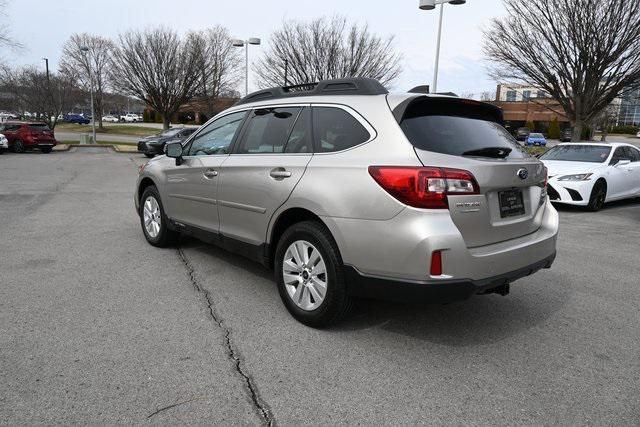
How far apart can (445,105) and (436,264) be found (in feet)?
4.16

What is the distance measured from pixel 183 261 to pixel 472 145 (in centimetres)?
338

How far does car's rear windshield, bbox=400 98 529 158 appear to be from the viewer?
3158mm

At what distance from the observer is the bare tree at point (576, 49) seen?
16.0 m

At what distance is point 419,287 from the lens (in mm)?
2918

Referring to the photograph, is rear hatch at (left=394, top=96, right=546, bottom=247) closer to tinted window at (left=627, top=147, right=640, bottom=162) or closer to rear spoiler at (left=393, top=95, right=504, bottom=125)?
rear spoiler at (left=393, top=95, right=504, bottom=125)

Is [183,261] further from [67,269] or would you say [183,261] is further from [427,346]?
[427,346]

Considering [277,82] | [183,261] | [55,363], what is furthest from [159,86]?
[55,363]

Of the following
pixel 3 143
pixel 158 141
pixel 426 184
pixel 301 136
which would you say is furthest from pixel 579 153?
pixel 3 143

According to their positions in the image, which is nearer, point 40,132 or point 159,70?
point 40,132

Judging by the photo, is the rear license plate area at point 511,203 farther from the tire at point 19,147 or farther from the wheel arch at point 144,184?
the tire at point 19,147

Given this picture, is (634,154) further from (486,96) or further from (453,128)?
(486,96)

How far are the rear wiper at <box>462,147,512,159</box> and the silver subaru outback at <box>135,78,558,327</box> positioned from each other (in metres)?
0.01

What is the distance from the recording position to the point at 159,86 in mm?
33312

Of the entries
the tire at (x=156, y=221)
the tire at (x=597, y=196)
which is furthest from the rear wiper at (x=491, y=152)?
the tire at (x=597, y=196)
